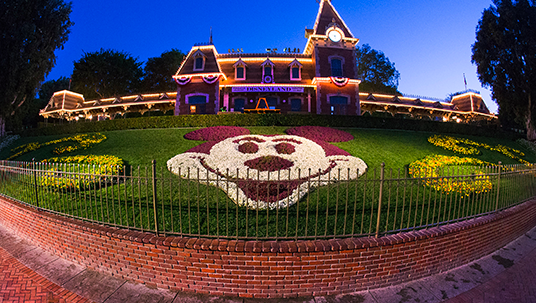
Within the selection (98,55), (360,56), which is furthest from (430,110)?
(98,55)

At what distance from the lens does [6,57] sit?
22.1 meters

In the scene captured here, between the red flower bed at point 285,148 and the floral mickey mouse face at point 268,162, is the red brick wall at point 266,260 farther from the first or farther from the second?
the red flower bed at point 285,148

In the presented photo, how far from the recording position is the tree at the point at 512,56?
2425cm

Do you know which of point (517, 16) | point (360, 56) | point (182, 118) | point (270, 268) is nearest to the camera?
point (270, 268)

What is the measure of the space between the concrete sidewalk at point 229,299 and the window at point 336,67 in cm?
2392

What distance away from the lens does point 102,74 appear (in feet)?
155

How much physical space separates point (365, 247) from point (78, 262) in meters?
5.83

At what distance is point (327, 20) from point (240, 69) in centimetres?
1164

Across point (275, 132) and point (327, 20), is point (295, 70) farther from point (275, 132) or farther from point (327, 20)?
point (275, 132)

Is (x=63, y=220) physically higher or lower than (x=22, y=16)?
lower

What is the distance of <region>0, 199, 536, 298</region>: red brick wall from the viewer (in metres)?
4.03

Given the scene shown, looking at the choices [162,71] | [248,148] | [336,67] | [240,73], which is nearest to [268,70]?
[240,73]

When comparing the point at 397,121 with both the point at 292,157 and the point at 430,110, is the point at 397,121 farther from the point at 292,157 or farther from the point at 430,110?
the point at 430,110


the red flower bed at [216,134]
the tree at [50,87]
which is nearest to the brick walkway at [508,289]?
the red flower bed at [216,134]
